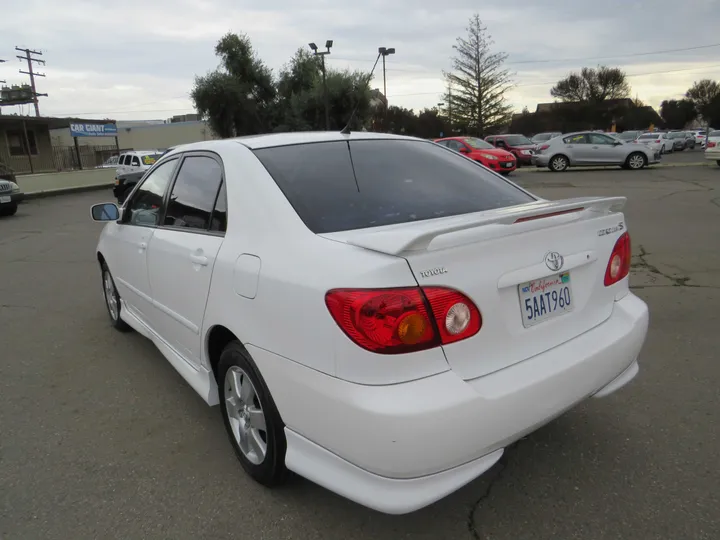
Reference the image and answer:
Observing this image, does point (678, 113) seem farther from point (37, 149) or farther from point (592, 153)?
point (37, 149)

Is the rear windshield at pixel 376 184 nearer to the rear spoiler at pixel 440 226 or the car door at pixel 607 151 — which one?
the rear spoiler at pixel 440 226

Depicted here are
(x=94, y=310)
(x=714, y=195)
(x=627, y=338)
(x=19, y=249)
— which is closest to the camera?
(x=627, y=338)

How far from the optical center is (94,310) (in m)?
5.73

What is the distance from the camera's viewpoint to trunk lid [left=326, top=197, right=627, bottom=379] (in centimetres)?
198

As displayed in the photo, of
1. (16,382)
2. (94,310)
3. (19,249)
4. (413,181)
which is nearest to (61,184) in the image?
(19,249)

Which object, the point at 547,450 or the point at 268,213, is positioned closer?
the point at 268,213

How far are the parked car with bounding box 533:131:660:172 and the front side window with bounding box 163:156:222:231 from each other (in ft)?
68.9

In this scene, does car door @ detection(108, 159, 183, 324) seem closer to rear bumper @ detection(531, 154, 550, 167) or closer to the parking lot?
the parking lot

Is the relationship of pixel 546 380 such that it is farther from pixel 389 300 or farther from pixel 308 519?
pixel 308 519

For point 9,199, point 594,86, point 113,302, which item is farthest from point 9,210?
point 594,86

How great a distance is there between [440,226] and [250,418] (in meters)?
1.25

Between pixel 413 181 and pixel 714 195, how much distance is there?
493 inches

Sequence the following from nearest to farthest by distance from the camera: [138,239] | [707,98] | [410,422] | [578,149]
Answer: [410,422] < [138,239] < [578,149] < [707,98]

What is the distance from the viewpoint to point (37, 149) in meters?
32.7
